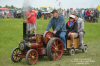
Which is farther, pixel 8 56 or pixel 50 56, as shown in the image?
pixel 8 56

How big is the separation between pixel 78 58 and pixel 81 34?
158cm

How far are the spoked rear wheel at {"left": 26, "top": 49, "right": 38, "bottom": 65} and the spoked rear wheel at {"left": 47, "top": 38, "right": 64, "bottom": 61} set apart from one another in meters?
0.53

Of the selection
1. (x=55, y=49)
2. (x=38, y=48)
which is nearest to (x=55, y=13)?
(x=55, y=49)

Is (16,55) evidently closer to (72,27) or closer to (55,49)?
(55,49)

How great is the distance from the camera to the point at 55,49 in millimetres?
10992

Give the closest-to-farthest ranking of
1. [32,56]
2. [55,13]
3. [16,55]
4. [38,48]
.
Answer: [32,56] → [16,55] → [38,48] → [55,13]

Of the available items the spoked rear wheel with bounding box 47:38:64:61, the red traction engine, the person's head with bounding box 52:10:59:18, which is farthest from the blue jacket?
the spoked rear wheel with bounding box 47:38:64:61

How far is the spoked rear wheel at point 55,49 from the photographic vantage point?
10.7m

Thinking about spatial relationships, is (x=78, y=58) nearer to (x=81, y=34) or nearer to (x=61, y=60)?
(x=61, y=60)

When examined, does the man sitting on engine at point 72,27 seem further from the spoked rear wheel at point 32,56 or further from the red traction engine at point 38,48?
the spoked rear wheel at point 32,56

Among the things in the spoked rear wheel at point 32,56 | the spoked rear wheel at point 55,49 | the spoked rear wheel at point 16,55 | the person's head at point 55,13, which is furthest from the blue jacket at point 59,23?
the spoked rear wheel at point 16,55

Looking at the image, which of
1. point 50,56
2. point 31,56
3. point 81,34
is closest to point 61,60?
point 50,56

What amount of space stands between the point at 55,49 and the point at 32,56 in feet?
3.72

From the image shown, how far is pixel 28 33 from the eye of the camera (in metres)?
10.7
